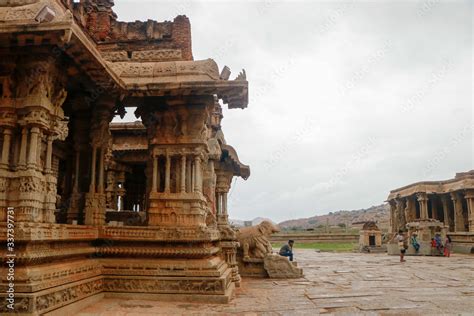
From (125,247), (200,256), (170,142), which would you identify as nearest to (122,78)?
(170,142)

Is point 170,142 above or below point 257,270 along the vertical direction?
above

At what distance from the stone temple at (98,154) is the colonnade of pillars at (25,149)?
0.01 meters

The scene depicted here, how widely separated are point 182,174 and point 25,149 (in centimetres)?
284

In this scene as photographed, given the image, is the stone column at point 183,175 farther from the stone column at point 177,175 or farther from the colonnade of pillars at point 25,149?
the colonnade of pillars at point 25,149

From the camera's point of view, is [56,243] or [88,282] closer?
[56,243]

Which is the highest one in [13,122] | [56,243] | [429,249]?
[13,122]

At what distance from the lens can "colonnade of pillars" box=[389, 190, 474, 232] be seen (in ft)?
107

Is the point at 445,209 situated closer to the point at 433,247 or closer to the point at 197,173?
the point at 433,247

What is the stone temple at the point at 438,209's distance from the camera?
84.8 ft

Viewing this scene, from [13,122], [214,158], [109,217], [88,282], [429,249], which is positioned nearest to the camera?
[13,122]

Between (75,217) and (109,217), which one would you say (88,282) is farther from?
(109,217)

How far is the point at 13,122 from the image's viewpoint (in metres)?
5.88

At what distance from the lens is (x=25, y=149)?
582 centimetres

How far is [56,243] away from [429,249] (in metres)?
23.1
